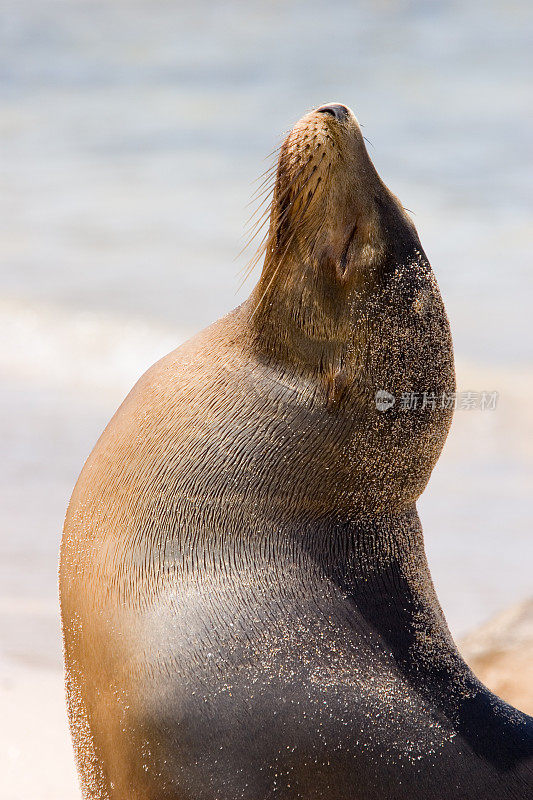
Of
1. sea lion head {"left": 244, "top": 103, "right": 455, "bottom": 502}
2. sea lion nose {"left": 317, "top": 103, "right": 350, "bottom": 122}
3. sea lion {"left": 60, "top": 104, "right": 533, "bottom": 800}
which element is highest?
sea lion nose {"left": 317, "top": 103, "right": 350, "bottom": 122}

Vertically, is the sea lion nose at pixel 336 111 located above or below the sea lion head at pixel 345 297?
above

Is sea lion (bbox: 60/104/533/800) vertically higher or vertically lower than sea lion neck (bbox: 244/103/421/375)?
lower

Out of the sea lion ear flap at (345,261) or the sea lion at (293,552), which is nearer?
the sea lion at (293,552)

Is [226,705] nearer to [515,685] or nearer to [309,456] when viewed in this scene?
[309,456]

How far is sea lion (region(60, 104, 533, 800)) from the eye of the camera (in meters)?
1.41

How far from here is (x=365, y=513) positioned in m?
1.57

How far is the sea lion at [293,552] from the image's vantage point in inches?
55.4

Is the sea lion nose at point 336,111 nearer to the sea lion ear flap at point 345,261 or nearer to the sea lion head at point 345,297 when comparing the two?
the sea lion head at point 345,297

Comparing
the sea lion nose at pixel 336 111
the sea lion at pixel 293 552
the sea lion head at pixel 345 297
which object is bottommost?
the sea lion at pixel 293 552

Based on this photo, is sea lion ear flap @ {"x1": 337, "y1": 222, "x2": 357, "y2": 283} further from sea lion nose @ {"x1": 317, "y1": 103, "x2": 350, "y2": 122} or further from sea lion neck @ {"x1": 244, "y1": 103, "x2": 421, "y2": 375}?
sea lion nose @ {"x1": 317, "y1": 103, "x2": 350, "y2": 122}

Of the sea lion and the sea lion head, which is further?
the sea lion head

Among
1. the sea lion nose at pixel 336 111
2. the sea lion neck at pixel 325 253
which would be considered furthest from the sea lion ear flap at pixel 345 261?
the sea lion nose at pixel 336 111

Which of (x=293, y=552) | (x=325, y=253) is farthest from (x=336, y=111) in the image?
(x=293, y=552)

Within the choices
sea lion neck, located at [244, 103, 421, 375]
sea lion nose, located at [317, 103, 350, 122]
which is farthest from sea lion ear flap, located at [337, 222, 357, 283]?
sea lion nose, located at [317, 103, 350, 122]
